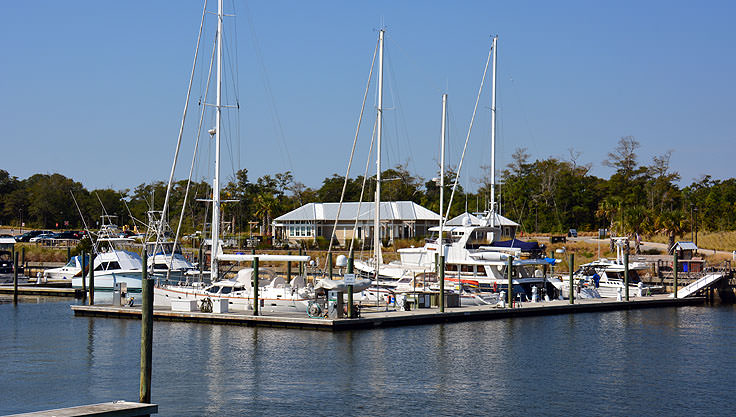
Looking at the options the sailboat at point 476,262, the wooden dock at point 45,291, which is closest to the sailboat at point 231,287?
the sailboat at point 476,262

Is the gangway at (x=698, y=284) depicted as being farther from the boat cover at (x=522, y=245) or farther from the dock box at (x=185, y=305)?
the dock box at (x=185, y=305)

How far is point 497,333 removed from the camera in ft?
131

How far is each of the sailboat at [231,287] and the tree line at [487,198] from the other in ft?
150

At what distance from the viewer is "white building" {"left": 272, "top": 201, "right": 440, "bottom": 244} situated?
3711 inches

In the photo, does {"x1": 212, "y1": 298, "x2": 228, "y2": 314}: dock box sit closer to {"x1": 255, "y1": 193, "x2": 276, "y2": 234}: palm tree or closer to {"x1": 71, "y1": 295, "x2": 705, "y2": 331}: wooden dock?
{"x1": 71, "y1": 295, "x2": 705, "y2": 331}: wooden dock

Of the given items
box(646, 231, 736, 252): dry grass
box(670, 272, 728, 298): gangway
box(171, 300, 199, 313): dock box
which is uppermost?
box(646, 231, 736, 252): dry grass

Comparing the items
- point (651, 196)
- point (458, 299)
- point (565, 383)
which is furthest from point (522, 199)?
point (565, 383)

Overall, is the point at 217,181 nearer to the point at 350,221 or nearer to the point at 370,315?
the point at 370,315

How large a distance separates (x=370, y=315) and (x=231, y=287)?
7.91m

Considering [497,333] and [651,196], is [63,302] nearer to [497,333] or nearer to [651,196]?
[497,333]

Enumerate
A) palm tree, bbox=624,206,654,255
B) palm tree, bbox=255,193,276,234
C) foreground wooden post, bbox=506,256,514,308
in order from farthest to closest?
palm tree, bbox=255,193,276,234, palm tree, bbox=624,206,654,255, foreground wooden post, bbox=506,256,514,308

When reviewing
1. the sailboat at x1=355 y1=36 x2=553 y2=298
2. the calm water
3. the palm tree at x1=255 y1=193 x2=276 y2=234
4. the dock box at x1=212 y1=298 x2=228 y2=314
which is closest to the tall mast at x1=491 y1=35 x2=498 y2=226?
the sailboat at x1=355 y1=36 x2=553 y2=298

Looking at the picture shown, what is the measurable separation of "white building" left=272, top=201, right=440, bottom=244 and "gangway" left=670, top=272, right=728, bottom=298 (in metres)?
39.0

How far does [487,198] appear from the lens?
357 ft
